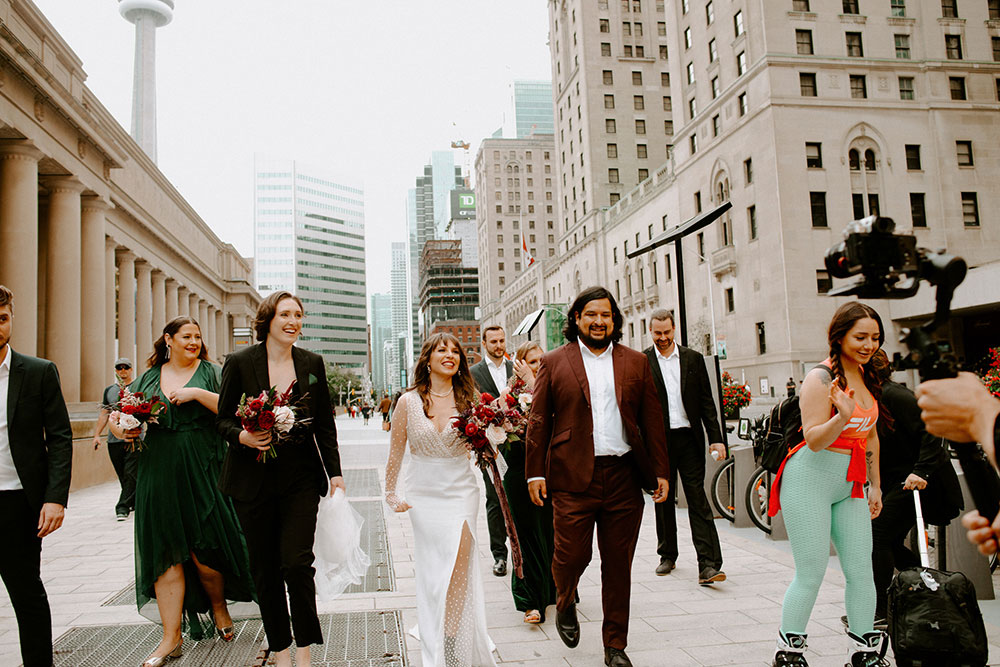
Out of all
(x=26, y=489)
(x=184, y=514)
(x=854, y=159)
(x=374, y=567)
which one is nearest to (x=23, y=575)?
(x=26, y=489)

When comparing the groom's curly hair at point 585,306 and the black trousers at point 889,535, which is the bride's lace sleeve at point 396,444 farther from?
the black trousers at point 889,535

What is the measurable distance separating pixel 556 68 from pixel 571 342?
287 ft

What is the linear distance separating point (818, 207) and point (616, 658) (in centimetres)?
4390

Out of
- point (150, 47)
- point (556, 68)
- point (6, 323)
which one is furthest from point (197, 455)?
point (150, 47)

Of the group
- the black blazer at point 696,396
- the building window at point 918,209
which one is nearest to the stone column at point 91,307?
the black blazer at point 696,396

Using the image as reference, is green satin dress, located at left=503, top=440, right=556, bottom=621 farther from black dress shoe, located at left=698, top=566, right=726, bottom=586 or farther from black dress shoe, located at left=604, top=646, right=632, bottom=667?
black dress shoe, located at left=698, top=566, right=726, bottom=586

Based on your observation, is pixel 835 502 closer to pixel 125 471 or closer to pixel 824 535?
pixel 824 535

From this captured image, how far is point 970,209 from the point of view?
149 feet

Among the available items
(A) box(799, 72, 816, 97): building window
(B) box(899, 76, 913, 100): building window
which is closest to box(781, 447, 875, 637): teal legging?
(A) box(799, 72, 816, 97): building window

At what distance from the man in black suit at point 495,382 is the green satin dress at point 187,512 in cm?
270

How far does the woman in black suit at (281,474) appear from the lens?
14.4 feet

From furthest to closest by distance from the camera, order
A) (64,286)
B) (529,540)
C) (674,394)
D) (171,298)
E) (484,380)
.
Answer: (171,298)
(64,286)
(484,380)
(674,394)
(529,540)

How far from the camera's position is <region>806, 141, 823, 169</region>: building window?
143 ft

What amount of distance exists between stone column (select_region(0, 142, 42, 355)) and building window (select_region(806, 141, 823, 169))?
38.7 meters
